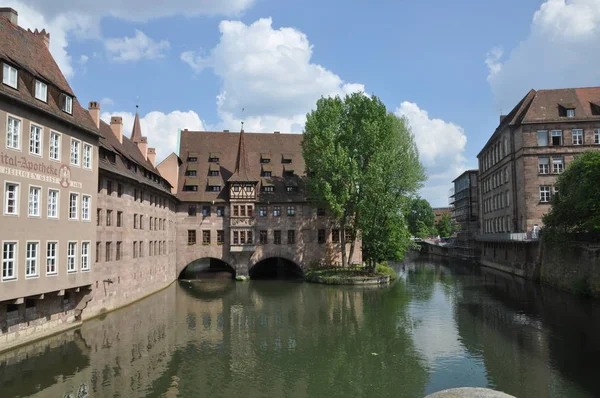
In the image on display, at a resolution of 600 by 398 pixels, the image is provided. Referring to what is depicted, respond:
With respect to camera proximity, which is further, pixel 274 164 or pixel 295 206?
pixel 274 164

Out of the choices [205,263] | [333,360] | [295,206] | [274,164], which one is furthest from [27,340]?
[205,263]

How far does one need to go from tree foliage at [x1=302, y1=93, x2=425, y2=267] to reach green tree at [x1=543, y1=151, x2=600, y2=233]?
1414cm

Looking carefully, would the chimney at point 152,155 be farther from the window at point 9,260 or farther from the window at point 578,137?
the window at point 578,137

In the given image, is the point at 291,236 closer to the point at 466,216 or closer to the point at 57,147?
the point at 57,147

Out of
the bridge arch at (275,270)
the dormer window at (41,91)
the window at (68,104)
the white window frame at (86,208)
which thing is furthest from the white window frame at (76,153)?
the bridge arch at (275,270)

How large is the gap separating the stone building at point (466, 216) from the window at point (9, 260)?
70.3 metres

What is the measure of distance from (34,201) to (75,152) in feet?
15.5

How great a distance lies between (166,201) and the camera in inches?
1909

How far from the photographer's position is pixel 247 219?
52594mm

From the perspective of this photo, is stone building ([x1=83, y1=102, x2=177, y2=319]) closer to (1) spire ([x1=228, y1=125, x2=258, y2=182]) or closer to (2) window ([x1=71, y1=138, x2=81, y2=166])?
(2) window ([x1=71, y1=138, x2=81, y2=166])

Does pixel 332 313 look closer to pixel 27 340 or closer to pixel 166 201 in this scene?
pixel 27 340

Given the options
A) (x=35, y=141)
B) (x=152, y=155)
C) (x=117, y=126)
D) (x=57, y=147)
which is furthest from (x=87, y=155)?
(x=152, y=155)

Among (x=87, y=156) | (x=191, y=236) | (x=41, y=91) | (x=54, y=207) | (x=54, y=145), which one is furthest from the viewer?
(x=191, y=236)

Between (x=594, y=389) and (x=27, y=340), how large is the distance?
25.3 metres
